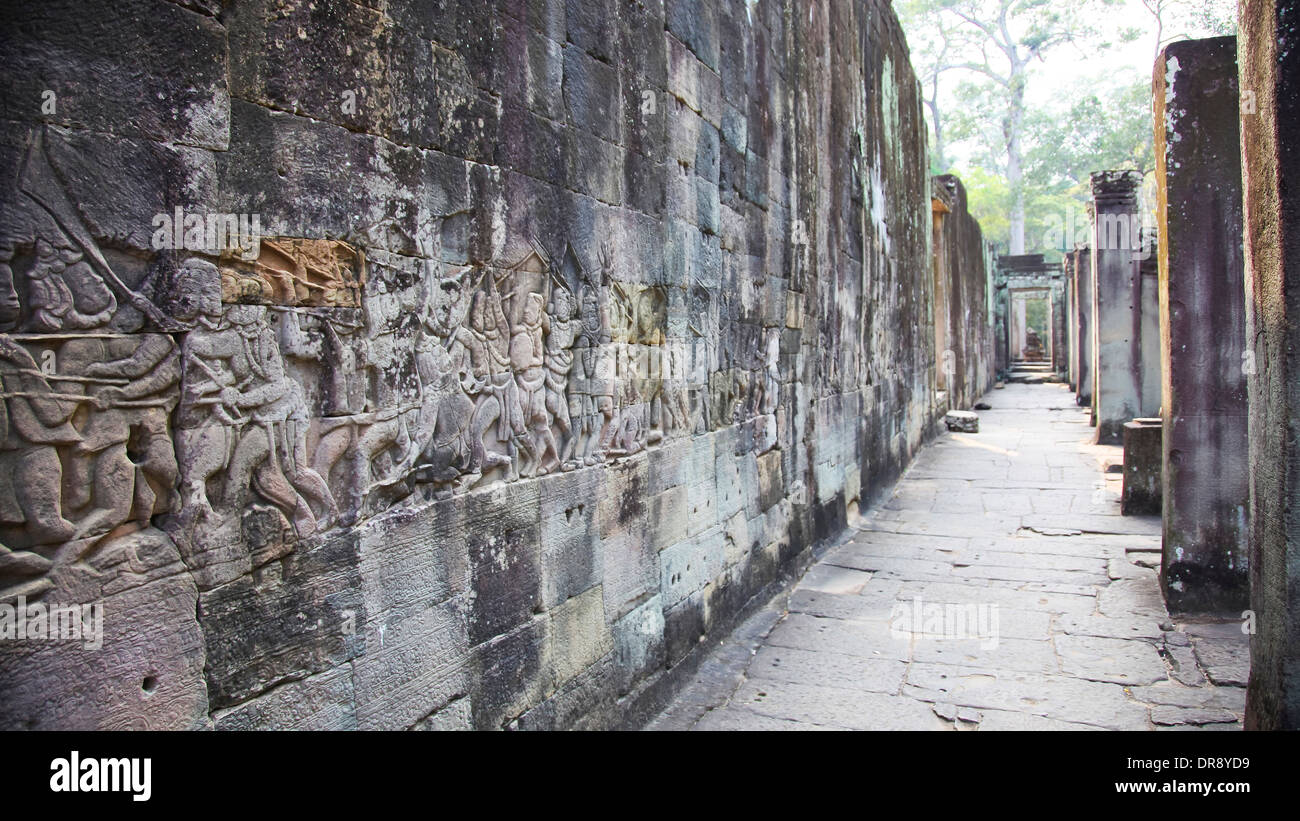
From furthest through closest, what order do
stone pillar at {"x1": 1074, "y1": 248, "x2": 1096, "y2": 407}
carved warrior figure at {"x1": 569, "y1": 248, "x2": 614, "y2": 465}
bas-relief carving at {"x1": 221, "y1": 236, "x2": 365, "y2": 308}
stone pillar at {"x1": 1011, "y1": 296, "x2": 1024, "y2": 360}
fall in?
stone pillar at {"x1": 1011, "y1": 296, "x2": 1024, "y2": 360} → stone pillar at {"x1": 1074, "y1": 248, "x2": 1096, "y2": 407} → carved warrior figure at {"x1": 569, "y1": 248, "x2": 614, "y2": 465} → bas-relief carving at {"x1": 221, "y1": 236, "x2": 365, "y2": 308}

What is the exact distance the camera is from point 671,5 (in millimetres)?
4137

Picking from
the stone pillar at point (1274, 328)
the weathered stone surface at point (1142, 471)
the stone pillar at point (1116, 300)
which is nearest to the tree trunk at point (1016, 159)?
the stone pillar at point (1116, 300)

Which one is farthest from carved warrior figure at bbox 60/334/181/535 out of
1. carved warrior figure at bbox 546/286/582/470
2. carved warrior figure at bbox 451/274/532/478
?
carved warrior figure at bbox 546/286/582/470

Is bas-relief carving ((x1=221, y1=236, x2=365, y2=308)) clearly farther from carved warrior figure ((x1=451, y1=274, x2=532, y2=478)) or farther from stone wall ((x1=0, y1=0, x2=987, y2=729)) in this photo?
carved warrior figure ((x1=451, y1=274, x2=532, y2=478))

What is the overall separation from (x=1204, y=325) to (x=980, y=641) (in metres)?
2.09

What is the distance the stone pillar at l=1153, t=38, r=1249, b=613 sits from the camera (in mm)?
4859

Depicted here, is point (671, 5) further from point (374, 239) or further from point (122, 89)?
point (122, 89)

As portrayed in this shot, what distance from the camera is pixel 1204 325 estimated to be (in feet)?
16.1

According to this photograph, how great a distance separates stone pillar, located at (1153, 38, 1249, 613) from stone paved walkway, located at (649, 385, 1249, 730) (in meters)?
0.38

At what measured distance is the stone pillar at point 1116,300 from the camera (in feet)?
35.4

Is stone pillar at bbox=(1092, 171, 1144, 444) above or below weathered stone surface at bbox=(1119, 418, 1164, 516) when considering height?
above

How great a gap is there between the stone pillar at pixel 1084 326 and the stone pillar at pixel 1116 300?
4.83m

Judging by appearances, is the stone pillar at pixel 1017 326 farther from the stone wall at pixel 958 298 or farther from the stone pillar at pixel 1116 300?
the stone pillar at pixel 1116 300

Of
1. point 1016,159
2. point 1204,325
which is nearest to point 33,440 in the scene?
point 1204,325
